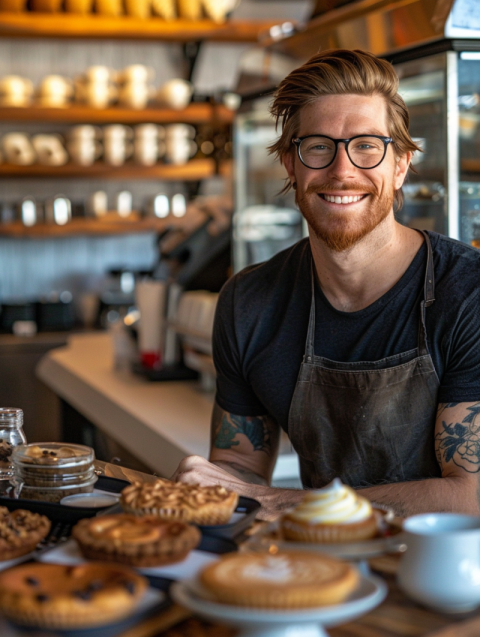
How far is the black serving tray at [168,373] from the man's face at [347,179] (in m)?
1.66

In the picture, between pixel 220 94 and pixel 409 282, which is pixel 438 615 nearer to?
pixel 409 282

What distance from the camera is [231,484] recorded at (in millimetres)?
1482

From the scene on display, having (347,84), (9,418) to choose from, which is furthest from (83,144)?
(9,418)

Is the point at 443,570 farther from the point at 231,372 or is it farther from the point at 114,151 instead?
the point at 114,151

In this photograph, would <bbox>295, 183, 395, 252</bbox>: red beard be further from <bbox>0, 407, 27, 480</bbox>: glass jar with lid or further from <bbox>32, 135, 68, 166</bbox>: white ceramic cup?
<bbox>32, 135, 68, 166</bbox>: white ceramic cup

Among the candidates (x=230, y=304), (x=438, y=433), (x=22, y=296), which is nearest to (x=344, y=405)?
(x=438, y=433)

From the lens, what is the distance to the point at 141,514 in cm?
112

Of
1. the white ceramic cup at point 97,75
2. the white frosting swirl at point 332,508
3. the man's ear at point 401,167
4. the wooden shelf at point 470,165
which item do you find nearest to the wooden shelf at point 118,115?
the white ceramic cup at point 97,75

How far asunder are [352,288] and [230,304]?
29 cm

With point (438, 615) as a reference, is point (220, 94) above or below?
above

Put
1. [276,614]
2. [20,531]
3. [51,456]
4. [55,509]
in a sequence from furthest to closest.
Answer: [51,456] → [55,509] → [20,531] → [276,614]

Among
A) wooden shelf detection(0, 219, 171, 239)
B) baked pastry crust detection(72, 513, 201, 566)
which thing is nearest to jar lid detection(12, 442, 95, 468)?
baked pastry crust detection(72, 513, 201, 566)

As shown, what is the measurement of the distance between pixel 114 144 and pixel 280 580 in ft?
14.3

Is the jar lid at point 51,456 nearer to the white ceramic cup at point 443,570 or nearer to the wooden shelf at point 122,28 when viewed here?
the white ceramic cup at point 443,570
